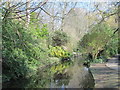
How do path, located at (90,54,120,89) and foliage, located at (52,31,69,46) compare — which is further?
foliage, located at (52,31,69,46)

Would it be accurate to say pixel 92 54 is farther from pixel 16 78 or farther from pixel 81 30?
pixel 16 78

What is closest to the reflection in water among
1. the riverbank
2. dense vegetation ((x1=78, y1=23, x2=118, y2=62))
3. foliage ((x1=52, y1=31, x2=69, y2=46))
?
the riverbank

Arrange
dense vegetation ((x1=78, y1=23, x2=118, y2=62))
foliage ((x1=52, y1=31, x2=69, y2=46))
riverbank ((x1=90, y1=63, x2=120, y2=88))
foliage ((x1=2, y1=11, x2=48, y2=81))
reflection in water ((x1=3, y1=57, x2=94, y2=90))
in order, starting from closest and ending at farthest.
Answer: riverbank ((x1=90, y1=63, x2=120, y2=88)) < reflection in water ((x1=3, y1=57, x2=94, y2=90)) < foliage ((x1=2, y1=11, x2=48, y2=81)) < dense vegetation ((x1=78, y1=23, x2=118, y2=62)) < foliage ((x1=52, y1=31, x2=69, y2=46))

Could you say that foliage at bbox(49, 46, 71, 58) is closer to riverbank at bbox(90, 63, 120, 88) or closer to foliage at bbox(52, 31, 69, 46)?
foliage at bbox(52, 31, 69, 46)

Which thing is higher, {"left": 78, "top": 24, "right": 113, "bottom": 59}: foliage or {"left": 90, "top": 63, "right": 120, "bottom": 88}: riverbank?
{"left": 78, "top": 24, "right": 113, "bottom": 59}: foliage

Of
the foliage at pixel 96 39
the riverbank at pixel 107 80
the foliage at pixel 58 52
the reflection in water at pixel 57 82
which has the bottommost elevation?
the reflection in water at pixel 57 82

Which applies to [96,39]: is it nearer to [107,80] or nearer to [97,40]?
[97,40]

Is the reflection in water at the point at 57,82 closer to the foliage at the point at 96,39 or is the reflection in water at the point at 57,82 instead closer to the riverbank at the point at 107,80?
the riverbank at the point at 107,80

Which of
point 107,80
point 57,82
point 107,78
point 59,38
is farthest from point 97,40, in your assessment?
point 107,80

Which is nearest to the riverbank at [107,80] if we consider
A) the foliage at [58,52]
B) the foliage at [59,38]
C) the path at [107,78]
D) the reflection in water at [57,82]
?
the path at [107,78]

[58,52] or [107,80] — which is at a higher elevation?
[58,52]

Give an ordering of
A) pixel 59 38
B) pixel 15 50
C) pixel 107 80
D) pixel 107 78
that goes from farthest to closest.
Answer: pixel 59 38, pixel 15 50, pixel 107 78, pixel 107 80

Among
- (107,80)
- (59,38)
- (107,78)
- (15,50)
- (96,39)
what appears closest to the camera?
(107,80)

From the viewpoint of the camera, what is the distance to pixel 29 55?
335 inches
